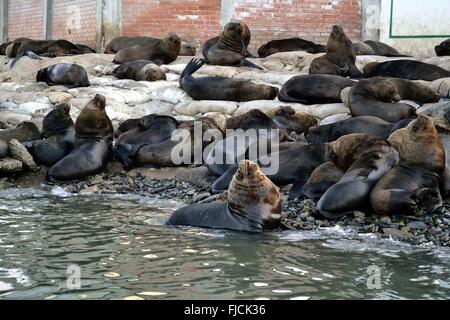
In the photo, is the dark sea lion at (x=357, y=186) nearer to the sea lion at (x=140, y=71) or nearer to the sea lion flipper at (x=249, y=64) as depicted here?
the sea lion flipper at (x=249, y=64)

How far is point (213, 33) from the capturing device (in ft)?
63.9

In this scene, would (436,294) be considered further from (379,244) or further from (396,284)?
(379,244)

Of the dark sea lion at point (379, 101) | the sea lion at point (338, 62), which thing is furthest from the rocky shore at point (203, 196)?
the sea lion at point (338, 62)

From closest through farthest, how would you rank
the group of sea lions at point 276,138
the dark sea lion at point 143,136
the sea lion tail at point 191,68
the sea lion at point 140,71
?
the group of sea lions at point 276,138
the dark sea lion at point 143,136
the sea lion tail at point 191,68
the sea lion at point 140,71

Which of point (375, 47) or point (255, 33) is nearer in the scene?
point (375, 47)

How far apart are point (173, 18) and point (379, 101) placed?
31.2 ft

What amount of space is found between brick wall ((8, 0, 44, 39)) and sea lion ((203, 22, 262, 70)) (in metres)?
8.22

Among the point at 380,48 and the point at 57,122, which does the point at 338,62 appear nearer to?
the point at 380,48

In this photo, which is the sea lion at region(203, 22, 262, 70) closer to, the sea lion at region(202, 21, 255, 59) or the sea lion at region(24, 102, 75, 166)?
the sea lion at region(202, 21, 255, 59)

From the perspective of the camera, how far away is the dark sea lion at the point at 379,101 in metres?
11.2

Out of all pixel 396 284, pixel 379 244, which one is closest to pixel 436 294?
pixel 396 284

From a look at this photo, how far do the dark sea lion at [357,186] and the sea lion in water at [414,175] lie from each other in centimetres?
9

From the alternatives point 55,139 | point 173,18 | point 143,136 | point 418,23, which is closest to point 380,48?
point 418,23
